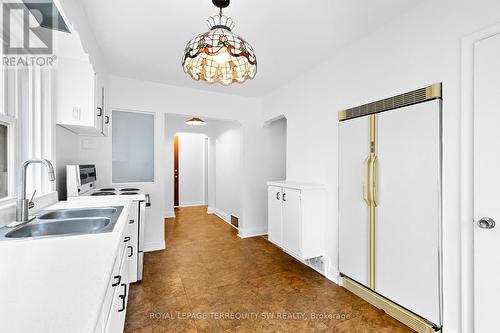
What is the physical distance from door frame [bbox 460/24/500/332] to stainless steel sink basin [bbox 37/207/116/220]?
246 cm

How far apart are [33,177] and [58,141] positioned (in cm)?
52

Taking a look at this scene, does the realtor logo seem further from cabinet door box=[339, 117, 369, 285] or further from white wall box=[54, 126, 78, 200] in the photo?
cabinet door box=[339, 117, 369, 285]

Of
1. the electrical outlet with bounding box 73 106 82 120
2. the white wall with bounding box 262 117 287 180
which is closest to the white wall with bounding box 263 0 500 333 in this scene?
the white wall with bounding box 262 117 287 180

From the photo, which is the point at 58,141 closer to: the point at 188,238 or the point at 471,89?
the point at 188,238

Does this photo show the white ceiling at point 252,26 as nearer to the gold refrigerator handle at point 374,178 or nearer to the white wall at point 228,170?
the gold refrigerator handle at point 374,178

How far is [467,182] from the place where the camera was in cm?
161

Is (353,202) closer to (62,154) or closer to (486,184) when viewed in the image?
(486,184)

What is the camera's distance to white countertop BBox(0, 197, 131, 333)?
0.51 m

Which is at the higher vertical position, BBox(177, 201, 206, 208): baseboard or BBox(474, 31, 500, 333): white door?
BBox(474, 31, 500, 333): white door

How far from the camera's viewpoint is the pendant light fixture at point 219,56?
4.80 feet

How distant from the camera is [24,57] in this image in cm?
166

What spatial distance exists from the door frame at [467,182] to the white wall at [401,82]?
0.13ft

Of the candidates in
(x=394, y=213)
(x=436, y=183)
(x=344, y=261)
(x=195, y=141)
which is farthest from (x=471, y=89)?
(x=195, y=141)

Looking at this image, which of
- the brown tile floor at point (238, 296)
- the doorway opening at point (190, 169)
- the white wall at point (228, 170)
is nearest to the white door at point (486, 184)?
the brown tile floor at point (238, 296)
